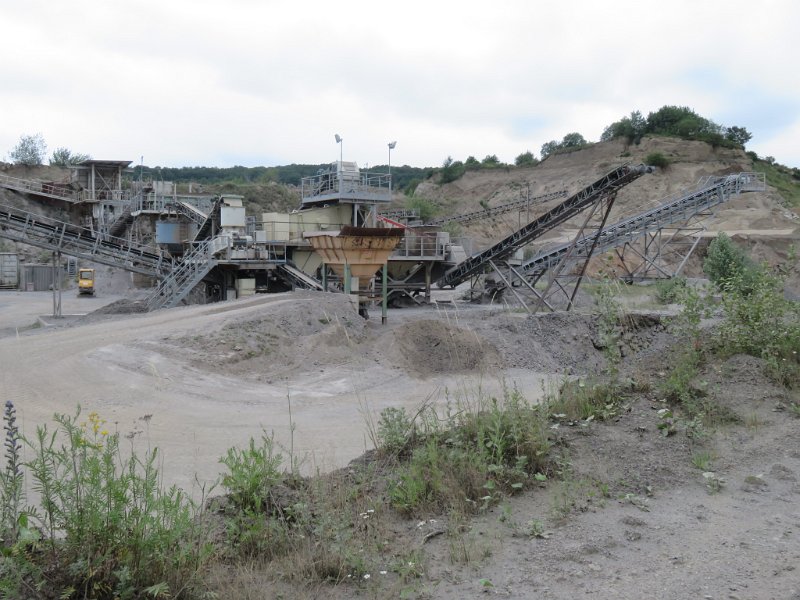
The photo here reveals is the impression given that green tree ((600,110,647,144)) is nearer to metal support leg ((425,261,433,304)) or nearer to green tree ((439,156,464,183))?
A: green tree ((439,156,464,183))

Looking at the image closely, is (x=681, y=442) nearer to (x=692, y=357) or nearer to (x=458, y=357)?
(x=692, y=357)

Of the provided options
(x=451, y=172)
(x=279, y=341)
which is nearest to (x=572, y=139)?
(x=451, y=172)

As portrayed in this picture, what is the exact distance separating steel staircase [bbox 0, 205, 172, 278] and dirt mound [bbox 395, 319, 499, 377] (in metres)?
17.1

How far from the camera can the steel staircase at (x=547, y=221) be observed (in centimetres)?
2244

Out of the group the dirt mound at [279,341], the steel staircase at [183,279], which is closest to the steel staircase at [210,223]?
the steel staircase at [183,279]

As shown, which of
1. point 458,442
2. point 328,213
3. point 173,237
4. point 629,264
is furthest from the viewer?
point 629,264

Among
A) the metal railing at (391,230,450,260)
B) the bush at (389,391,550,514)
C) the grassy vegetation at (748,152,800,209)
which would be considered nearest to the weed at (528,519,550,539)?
the bush at (389,391,550,514)

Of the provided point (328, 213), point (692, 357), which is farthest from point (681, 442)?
point (328, 213)

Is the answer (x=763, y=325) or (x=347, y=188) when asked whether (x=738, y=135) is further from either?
(x=763, y=325)

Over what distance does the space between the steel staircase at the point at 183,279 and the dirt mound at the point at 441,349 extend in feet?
41.4

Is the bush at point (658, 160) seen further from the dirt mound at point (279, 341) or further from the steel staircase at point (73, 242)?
the dirt mound at point (279, 341)

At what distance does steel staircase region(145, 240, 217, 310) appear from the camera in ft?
90.4

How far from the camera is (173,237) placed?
131 ft

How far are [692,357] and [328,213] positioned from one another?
26.8 meters
